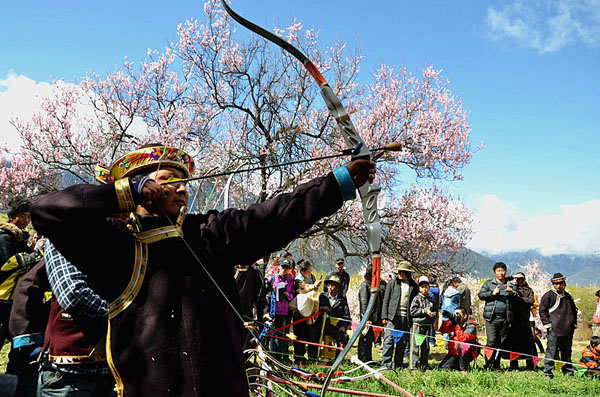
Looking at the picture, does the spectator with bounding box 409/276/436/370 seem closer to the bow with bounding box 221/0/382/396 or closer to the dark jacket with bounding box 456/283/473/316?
the dark jacket with bounding box 456/283/473/316

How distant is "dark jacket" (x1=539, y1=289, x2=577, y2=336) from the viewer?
8570 millimetres

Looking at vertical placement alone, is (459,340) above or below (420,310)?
below

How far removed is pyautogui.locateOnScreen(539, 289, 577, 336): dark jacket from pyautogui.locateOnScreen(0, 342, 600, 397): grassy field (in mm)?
1258

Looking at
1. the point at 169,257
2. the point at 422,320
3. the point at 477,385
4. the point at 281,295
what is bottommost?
the point at 477,385

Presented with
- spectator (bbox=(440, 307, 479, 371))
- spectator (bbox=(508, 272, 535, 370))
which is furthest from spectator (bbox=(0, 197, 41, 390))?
spectator (bbox=(508, 272, 535, 370))

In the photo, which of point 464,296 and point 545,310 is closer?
point 545,310

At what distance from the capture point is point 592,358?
323 inches

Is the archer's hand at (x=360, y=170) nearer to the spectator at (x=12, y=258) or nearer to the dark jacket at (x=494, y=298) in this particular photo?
the spectator at (x=12, y=258)

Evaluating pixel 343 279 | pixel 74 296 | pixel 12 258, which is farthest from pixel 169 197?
pixel 343 279

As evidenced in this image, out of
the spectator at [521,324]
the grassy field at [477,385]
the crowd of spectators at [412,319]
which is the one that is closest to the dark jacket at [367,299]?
the crowd of spectators at [412,319]

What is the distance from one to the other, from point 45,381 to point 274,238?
1418 millimetres

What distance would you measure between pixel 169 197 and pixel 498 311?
320 inches

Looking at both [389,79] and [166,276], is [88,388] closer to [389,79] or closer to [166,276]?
[166,276]

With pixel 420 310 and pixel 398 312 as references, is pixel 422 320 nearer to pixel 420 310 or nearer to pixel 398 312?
pixel 420 310
